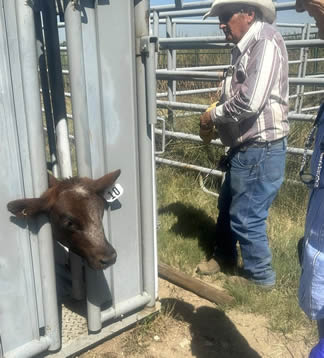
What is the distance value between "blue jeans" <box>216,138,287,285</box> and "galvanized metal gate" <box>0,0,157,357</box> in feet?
2.59

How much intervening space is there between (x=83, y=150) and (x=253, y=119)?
1.36 metres

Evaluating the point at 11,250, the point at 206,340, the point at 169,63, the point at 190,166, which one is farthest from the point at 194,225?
the point at 169,63

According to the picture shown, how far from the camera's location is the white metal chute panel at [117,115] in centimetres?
233

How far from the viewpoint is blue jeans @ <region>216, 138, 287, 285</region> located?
10.4ft

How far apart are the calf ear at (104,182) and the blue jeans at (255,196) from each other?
3.86 ft

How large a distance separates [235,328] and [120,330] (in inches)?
33.7

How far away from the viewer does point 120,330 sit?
2.94 metres

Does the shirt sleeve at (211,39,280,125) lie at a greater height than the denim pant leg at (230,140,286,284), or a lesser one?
greater

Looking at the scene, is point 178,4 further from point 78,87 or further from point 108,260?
point 108,260

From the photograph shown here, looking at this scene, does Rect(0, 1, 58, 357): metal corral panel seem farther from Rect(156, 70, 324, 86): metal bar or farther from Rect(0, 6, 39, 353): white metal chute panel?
Rect(156, 70, 324, 86): metal bar

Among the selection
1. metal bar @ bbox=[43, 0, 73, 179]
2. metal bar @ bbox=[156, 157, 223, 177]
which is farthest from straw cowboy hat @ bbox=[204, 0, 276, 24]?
metal bar @ bbox=[156, 157, 223, 177]

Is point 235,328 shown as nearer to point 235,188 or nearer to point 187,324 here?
point 187,324

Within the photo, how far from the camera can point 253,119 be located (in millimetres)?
3098

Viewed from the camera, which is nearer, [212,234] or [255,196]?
[255,196]
